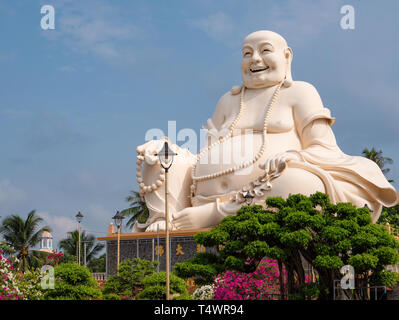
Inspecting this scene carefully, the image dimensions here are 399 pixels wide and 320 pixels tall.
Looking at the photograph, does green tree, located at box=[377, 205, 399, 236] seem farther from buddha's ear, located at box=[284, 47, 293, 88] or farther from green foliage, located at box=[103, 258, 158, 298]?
green foliage, located at box=[103, 258, 158, 298]

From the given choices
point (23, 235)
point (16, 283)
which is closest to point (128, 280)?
point (16, 283)

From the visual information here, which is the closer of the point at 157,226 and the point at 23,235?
the point at 157,226

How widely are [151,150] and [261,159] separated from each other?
2694 mm

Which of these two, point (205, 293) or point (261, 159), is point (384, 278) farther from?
point (261, 159)

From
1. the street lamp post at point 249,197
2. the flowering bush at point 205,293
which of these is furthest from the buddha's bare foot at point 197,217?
the flowering bush at point 205,293

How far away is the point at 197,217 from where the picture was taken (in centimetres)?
1352

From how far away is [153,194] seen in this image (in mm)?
14453

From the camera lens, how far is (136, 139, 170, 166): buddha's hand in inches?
561

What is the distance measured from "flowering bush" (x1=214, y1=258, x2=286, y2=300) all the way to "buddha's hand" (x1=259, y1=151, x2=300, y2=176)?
10.3 feet

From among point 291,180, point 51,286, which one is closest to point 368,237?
point 291,180

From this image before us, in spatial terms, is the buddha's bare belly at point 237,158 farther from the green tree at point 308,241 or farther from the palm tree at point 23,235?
the palm tree at point 23,235

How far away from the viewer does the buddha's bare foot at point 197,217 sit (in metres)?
13.4

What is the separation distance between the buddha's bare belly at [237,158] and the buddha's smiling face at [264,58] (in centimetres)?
135
